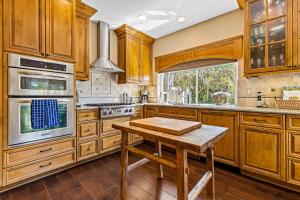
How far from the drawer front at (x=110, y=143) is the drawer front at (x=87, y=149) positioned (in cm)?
13

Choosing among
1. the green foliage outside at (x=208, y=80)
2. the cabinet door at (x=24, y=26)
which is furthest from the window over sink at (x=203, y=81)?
the cabinet door at (x=24, y=26)

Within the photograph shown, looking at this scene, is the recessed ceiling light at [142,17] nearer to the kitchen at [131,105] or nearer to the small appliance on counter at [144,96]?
the kitchen at [131,105]

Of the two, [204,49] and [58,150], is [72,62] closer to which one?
[58,150]

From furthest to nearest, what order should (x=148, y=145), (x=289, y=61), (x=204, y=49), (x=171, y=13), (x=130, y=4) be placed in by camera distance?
(x=148, y=145)
(x=204, y=49)
(x=171, y=13)
(x=130, y=4)
(x=289, y=61)

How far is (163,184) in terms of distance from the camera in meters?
1.89

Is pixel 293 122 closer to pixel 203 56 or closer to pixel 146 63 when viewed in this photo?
pixel 203 56

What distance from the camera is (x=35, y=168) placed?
1903 millimetres

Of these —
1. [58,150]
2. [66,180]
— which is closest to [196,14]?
[58,150]

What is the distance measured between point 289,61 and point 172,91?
2002 millimetres

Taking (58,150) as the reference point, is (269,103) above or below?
above

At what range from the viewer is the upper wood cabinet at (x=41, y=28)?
5.71 ft

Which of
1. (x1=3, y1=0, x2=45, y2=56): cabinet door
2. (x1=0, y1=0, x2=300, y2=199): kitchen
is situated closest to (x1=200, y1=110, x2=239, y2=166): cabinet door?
(x1=0, y1=0, x2=300, y2=199): kitchen

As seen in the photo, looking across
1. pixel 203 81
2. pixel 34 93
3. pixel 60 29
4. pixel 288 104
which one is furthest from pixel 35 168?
pixel 288 104

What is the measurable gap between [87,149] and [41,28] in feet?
6.00
